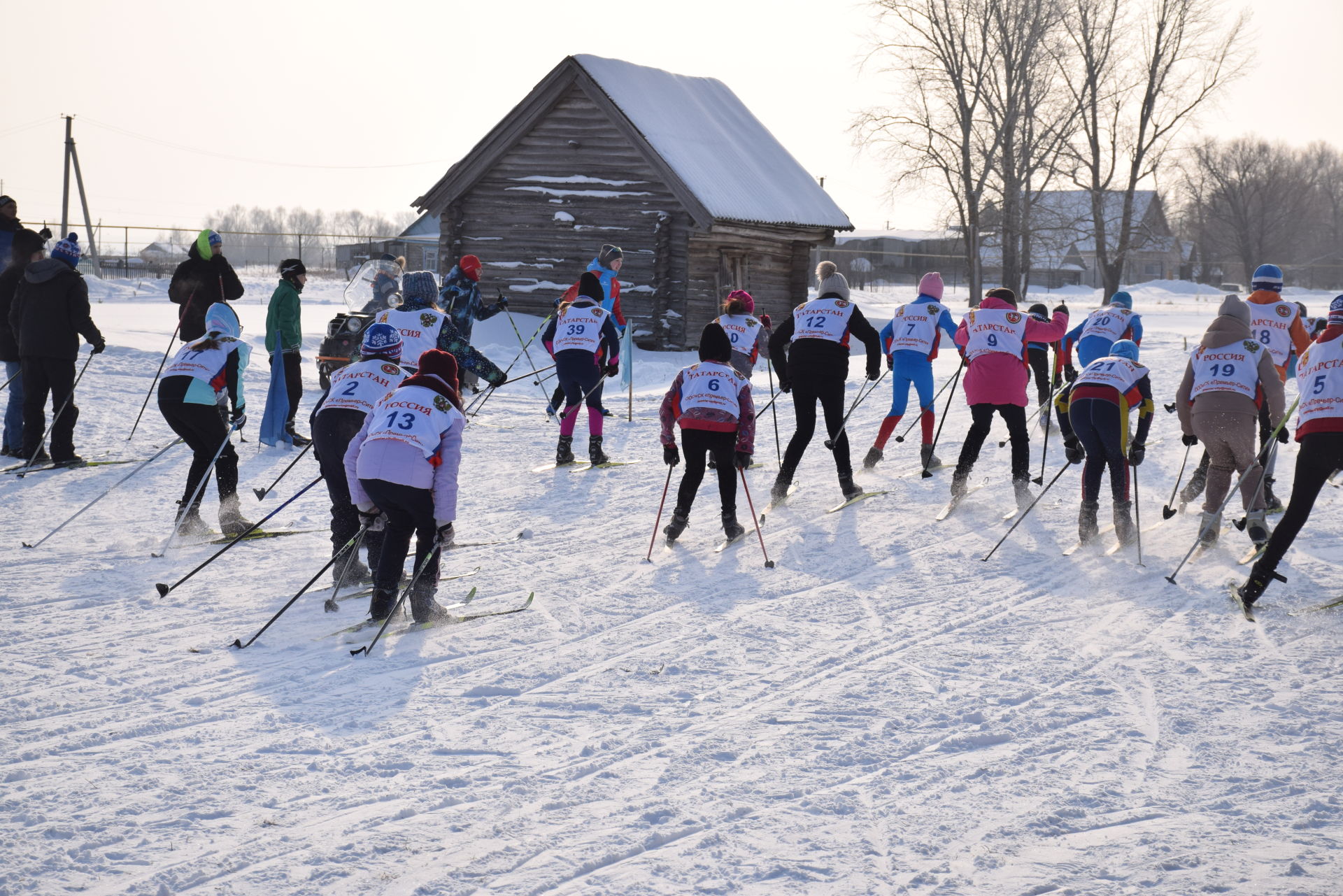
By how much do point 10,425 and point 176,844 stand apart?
747 centimetres

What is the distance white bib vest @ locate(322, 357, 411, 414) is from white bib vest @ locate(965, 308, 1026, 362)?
13.9 feet

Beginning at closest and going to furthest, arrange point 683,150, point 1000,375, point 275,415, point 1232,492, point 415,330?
point 1232,492
point 1000,375
point 415,330
point 275,415
point 683,150

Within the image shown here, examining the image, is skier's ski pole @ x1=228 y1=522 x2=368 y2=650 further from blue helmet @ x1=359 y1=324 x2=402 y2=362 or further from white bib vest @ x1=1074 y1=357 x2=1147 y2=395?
white bib vest @ x1=1074 y1=357 x2=1147 y2=395

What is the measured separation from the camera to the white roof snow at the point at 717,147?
19656mm

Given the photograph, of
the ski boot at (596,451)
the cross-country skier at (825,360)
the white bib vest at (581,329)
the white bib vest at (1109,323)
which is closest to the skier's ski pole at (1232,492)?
the white bib vest at (1109,323)

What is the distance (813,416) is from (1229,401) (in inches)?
108

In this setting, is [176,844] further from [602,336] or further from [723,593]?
[602,336]

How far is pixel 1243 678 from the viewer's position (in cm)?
513

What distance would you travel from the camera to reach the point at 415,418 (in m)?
5.51

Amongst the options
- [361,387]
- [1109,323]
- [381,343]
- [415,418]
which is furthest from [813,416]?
[415,418]

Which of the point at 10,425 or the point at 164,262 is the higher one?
the point at 164,262

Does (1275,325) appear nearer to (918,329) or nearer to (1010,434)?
(1010,434)

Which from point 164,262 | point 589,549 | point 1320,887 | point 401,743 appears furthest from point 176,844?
point 164,262

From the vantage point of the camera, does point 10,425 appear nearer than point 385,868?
No
